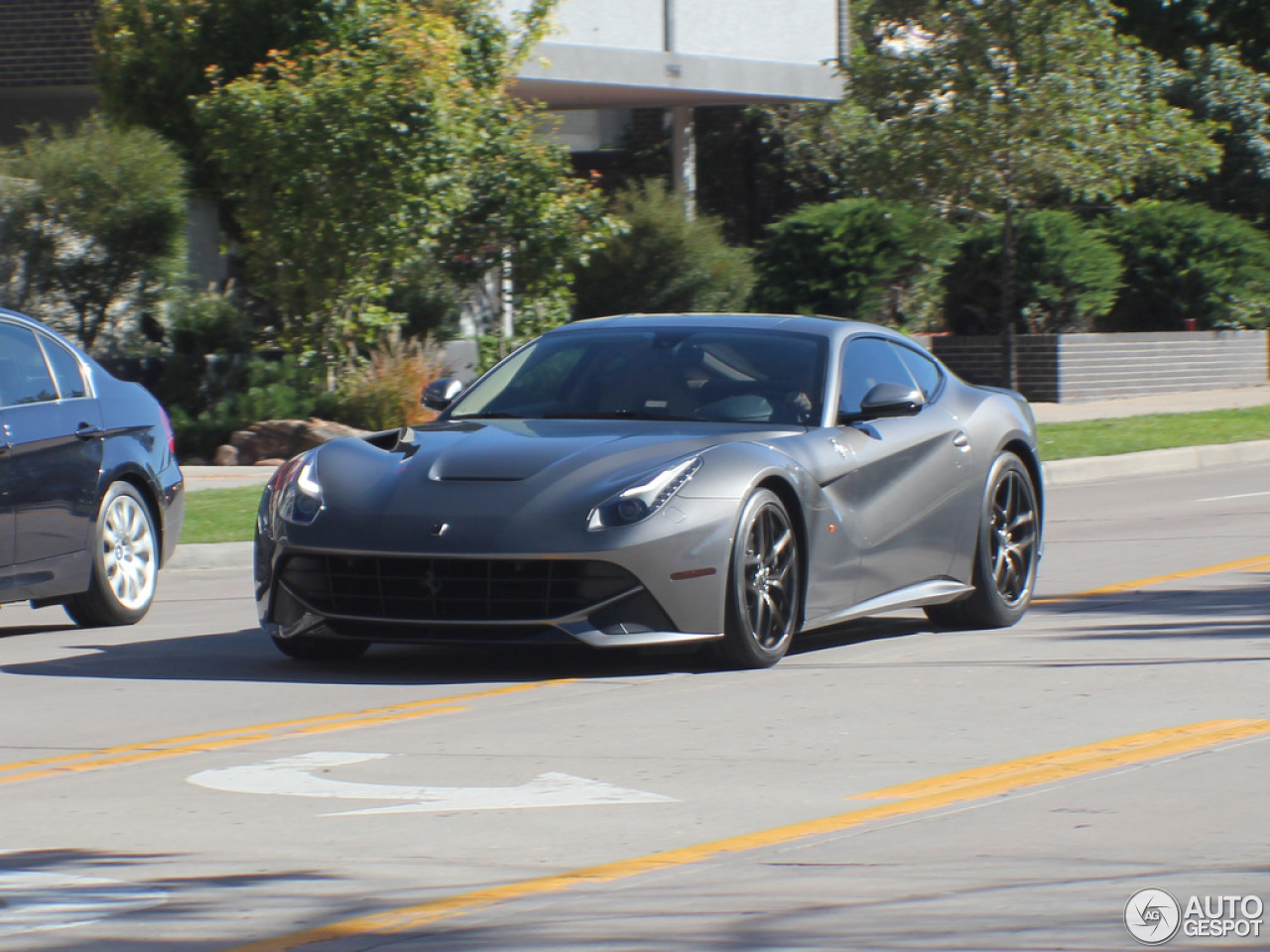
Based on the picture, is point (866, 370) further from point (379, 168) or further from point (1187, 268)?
point (1187, 268)

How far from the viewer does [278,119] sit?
68.3 ft

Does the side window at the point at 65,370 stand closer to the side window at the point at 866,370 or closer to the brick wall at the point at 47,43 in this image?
the side window at the point at 866,370

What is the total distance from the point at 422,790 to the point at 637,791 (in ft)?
2.00

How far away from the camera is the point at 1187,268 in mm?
30281

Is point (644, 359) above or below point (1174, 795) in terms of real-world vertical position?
above

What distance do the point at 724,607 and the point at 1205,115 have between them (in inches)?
1197

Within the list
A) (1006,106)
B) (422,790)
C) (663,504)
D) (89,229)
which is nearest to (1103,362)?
(1006,106)

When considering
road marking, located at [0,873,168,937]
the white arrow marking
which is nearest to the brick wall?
the white arrow marking

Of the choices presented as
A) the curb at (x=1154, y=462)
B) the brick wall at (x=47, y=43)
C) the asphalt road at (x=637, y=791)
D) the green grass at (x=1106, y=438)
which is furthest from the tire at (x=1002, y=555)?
the brick wall at (x=47, y=43)

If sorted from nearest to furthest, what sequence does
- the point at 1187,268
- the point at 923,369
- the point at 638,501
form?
the point at 638,501
the point at 923,369
the point at 1187,268

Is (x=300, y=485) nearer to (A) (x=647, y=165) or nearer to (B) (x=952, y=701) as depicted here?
(B) (x=952, y=701)

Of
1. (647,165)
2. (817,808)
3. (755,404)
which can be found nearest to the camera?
(817,808)

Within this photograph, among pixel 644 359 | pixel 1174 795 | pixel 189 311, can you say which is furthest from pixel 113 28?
pixel 1174 795

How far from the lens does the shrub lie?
67.8 feet
